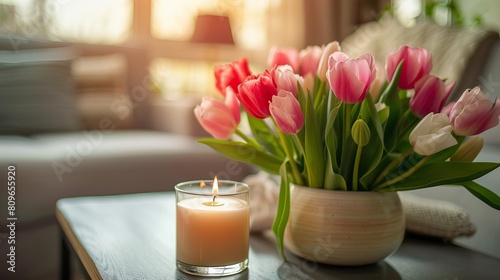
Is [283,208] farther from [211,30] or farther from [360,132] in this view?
[211,30]

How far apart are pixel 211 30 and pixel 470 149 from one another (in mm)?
2671

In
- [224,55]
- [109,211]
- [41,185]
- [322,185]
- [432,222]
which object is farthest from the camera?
[224,55]

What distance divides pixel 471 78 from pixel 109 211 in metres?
1.26

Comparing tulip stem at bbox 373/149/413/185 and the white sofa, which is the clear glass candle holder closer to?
tulip stem at bbox 373/149/413/185

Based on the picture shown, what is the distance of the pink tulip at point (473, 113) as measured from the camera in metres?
0.68

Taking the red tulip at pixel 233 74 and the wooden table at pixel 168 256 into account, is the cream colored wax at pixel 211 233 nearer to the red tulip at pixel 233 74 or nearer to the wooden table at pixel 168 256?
the wooden table at pixel 168 256

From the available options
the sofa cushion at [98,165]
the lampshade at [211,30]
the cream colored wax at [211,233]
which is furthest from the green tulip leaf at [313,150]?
the lampshade at [211,30]

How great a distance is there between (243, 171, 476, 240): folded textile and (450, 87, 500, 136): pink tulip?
0.26 meters

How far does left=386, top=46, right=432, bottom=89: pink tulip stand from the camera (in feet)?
2.52

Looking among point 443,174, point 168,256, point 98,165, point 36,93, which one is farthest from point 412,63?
point 36,93

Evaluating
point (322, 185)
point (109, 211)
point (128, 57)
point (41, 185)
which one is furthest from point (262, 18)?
point (322, 185)

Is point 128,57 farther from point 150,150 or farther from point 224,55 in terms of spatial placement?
point 224,55

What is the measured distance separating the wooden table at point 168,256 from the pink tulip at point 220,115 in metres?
0.19

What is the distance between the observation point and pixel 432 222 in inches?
37.2
